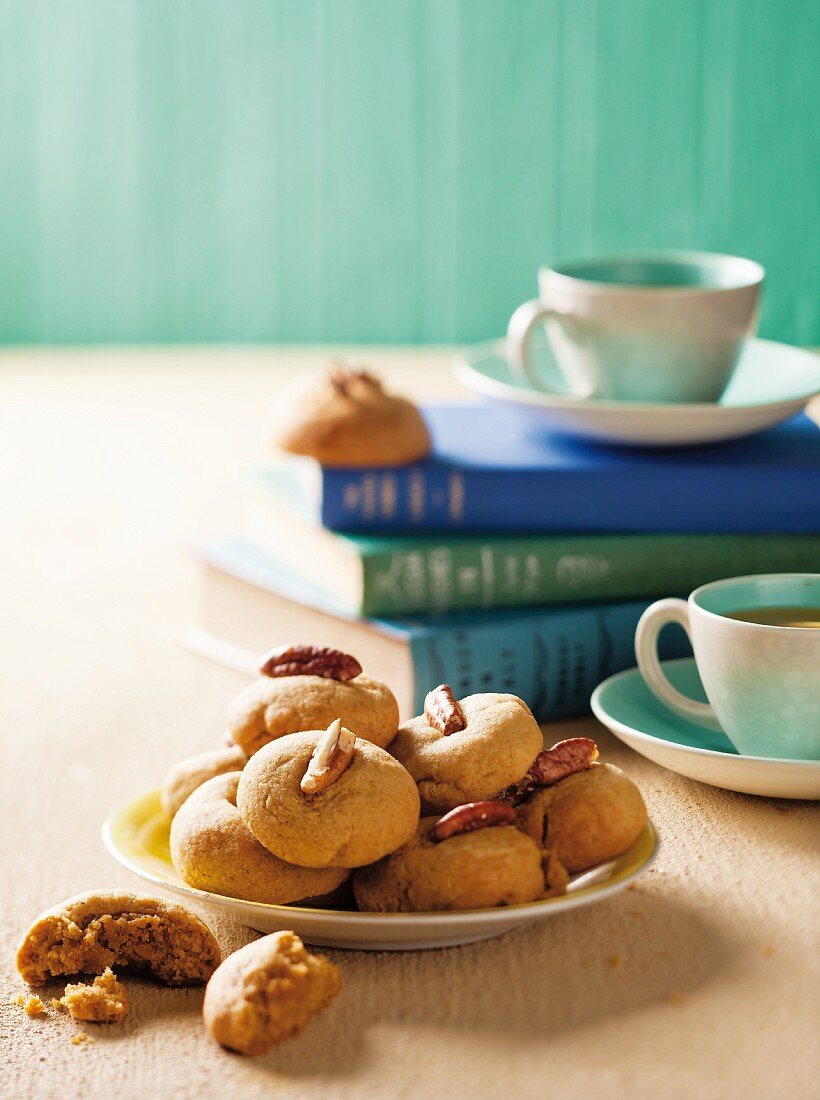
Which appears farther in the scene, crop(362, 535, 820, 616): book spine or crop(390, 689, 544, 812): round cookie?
crop(362, 535, 820, 616): book spine

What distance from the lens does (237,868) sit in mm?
568

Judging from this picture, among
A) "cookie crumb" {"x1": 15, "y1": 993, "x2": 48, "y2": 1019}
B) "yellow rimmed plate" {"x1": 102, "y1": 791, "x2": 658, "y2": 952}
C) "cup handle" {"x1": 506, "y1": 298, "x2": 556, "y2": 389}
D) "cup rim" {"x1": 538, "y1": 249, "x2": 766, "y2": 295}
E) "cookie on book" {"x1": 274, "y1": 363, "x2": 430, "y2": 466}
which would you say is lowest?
"cookie crumb" {"x1": 15, "y1": 993, "x2": 48, "y2": 1019}

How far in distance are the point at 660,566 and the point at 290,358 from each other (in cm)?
138

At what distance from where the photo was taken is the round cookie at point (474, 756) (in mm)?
586

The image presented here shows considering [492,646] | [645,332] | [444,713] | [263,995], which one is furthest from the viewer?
[645,332]

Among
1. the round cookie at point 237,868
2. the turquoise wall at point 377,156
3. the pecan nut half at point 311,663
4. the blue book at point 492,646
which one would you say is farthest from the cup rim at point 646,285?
the turquoise wall at point 377,156

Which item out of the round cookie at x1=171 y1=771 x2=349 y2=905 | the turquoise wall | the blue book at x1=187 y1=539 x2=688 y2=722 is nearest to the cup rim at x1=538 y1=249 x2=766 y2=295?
the blue book at x1=187 y1=539 x2=688 y2=722

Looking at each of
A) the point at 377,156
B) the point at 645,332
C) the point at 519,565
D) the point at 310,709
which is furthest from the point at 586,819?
the point at 377,156

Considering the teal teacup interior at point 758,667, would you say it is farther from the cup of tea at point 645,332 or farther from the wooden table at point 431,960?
the cup of tea at point 645,332

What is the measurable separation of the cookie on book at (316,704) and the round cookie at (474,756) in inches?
0.8

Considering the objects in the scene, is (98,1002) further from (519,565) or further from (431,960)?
(519,565)

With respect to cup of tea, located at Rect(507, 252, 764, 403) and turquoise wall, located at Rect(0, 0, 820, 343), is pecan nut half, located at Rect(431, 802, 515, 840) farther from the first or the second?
turquoise wall, located at Rect(0, 0, 820, 343)

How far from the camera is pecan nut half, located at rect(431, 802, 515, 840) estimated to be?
0.56 m

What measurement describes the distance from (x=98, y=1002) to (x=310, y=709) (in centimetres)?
16
